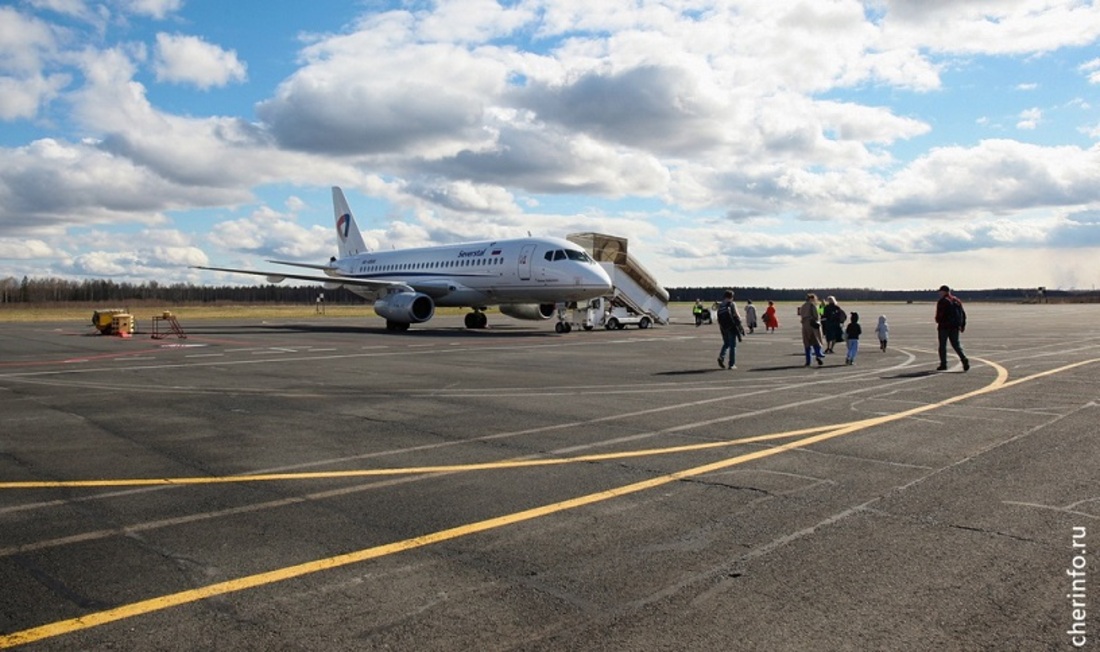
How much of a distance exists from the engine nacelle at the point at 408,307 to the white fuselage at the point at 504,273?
1315mm

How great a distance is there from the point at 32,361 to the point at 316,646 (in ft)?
69.7

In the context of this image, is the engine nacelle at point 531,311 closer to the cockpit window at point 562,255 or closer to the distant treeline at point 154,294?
the cockpit window at point 562,255

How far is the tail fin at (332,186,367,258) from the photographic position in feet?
167

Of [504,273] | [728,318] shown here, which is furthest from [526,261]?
[728,318]

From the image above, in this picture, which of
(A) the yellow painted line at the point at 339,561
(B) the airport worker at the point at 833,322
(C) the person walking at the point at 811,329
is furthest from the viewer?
(B) the airport worker at the point at 833,322

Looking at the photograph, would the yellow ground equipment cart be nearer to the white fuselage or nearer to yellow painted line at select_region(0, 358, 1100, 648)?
the white fuselage

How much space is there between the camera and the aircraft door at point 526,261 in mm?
32875

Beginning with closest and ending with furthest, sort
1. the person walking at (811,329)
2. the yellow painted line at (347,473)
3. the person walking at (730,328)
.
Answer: the yellow painted line at (347,473)
the person walking at (730,328)
the person walking at (811,329)

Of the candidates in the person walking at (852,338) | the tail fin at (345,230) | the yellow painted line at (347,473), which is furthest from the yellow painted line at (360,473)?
the tail fin at (345,230)

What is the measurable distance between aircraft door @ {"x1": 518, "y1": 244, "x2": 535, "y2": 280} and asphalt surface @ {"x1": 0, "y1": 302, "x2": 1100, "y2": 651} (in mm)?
19609

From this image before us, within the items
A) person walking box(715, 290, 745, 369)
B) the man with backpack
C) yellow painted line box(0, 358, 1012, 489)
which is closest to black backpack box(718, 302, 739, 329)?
person walking box(715, 290, 745, 369)

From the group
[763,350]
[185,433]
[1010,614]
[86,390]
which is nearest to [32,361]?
[86,390]

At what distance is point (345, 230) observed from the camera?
5162 cm

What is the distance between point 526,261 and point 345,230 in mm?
22824
